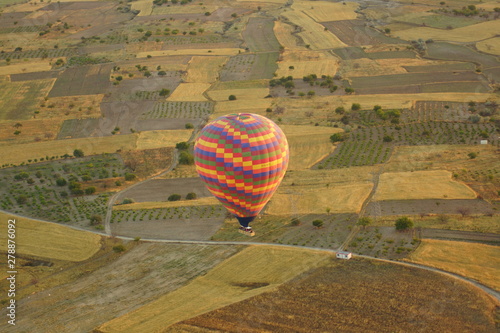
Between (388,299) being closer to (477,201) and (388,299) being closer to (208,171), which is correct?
(208,171)

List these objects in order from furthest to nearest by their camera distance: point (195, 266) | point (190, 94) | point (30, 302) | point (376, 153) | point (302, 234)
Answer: point (190, 94) → point (376, 153) → point (302, 234) → point (195, 266) → point (30, 302)

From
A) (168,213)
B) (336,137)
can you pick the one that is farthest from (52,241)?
(336,137)

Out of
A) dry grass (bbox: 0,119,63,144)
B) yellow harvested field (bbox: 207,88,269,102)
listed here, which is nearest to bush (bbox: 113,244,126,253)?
dry grass (bbox: 0,119,63,144)

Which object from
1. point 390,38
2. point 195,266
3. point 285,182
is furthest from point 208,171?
point 390,38

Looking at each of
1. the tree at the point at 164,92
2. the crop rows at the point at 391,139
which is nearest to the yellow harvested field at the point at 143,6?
the tree at the point at 164,92

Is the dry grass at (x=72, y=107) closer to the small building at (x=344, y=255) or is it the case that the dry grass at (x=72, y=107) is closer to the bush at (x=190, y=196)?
the bush at (x=190, y=196)

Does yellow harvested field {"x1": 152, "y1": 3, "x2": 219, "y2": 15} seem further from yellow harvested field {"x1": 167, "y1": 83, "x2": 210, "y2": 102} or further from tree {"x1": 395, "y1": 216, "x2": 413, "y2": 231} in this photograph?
tree {"x1": 395, "y1": 216, "x2": 413, "y2": 231}
